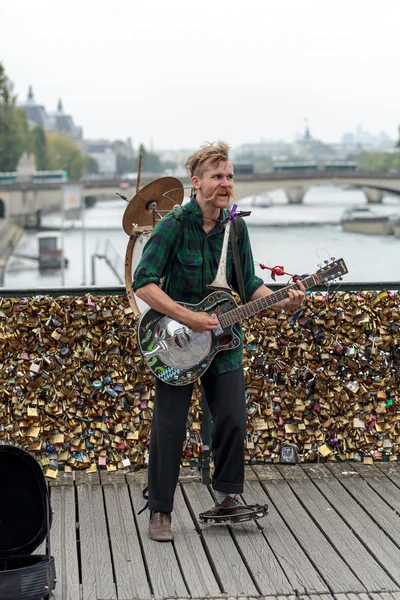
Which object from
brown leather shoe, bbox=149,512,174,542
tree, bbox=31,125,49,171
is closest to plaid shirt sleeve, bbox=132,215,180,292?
brown leather shoe, bbox=149,512,174,542

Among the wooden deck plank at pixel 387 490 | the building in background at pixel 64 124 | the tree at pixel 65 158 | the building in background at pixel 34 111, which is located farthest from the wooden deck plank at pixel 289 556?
the building in background at pixel 64 124

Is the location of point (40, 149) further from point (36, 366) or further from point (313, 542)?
point (313, 542)

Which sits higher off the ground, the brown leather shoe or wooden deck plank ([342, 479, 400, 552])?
the brown leather shoe

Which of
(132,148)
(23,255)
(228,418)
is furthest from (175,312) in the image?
(132,148)

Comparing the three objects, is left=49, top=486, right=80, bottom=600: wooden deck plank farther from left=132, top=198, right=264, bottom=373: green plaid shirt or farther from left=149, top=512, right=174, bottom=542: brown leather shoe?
left=132, top=198, right=264, bottom=373: green plaid shirt

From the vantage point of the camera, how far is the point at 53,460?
5.10m

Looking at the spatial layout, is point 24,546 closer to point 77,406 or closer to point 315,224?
point 77,406

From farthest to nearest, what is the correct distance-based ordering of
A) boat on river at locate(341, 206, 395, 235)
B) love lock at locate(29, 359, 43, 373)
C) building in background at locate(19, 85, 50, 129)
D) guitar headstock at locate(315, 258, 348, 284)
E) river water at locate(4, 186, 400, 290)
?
building in background at locate(19, 85, 50, 129), boat on river at locate(341, 206, 395, 235), river water at locate(4, 186, 400, 290), love lock at locate(29, 359, 43, 373), guitar headstock at locate(315, 258, 348, 284)

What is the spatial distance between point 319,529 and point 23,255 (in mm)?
58216

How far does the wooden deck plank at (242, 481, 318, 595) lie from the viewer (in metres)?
3.87

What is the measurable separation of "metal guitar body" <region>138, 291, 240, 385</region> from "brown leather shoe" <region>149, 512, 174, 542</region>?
602 millimetres

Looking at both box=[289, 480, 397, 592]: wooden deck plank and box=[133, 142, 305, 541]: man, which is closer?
box=[289, 480, 397, 592]: wooden deck plank

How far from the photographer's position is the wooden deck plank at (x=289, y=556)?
387 cm

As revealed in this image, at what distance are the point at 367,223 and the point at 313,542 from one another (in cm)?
6523
